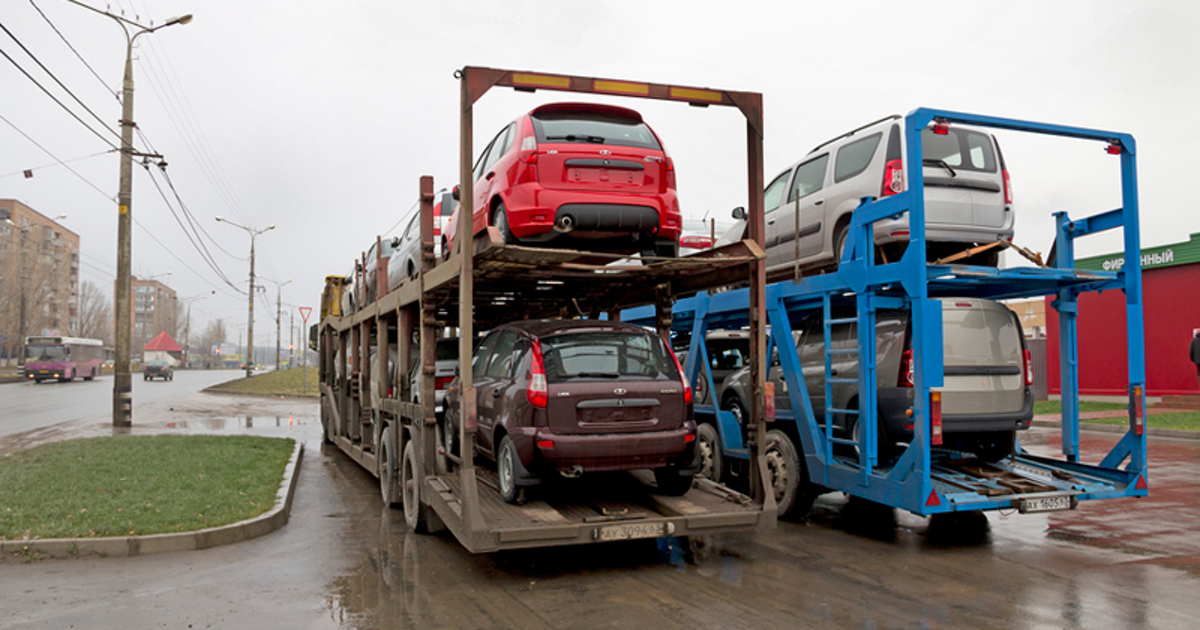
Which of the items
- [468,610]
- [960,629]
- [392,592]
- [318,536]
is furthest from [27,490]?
[960,629]

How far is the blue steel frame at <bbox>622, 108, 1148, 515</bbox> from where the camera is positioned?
648 centimetres

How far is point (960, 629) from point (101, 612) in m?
5.36

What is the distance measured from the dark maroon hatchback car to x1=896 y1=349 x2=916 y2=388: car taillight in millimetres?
1924

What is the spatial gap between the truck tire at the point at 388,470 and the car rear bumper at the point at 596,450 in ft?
10.5

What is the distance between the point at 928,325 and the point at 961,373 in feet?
3.54

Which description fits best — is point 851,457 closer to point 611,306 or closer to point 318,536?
point 611,306

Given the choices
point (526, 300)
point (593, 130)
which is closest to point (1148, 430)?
point (526, 300)

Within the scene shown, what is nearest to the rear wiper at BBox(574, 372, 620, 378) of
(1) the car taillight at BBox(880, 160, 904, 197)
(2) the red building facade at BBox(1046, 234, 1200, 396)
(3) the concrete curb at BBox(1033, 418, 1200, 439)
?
(1) the car taillight at BBox(880, 160, 904, 197)

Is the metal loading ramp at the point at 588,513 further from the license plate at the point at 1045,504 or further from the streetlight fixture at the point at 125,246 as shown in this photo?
the streetlight fixture at the point at 125,246

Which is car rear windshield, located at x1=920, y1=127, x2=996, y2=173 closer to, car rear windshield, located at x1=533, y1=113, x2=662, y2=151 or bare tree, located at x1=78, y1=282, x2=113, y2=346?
car rear windshield, located at x1=533, y1=113, x2=662, y2=151

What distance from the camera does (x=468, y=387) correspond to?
20.4 ft

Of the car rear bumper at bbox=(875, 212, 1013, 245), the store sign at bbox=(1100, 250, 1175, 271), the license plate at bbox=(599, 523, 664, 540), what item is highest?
the store sign at bbox=(1100, 250, 1175, 271)

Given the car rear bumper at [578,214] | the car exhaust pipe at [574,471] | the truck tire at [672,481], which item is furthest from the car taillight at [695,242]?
the car exhaust pipe at [574,471]

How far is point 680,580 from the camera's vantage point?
5.95 metres
